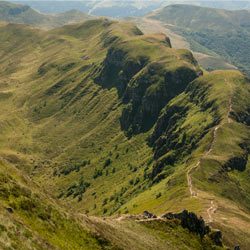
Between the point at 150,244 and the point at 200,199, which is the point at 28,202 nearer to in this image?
the point at 150,244

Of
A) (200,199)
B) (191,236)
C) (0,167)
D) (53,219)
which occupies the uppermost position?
(0,167)

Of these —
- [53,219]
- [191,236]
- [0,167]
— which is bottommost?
[191,236]

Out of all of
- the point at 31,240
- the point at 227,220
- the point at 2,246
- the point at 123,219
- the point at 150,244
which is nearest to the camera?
the point at 2,246

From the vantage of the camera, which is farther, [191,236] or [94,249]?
[191,236]

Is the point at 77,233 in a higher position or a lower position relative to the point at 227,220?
higher

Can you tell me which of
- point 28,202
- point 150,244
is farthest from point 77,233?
point 150,244

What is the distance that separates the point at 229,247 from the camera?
138250mm

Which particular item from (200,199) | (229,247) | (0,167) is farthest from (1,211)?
(200,199)

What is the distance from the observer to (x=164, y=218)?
400 feet

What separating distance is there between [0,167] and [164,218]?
2254 inches

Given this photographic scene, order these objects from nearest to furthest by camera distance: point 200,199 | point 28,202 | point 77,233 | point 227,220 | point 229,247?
1. point 28,202
2. point 77,233
3. point 229,247
4. point 227,220
5. point 200,199

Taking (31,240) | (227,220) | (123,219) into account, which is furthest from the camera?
(227,220)

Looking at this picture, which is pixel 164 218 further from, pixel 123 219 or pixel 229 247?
pixel 229 247

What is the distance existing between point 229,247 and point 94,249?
71.6 m
